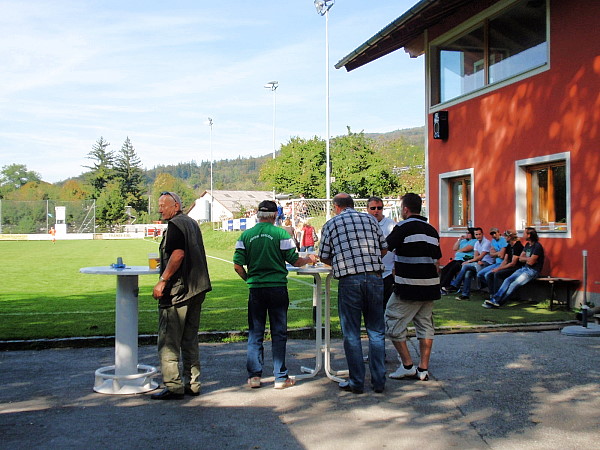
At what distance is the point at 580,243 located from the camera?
12531mm

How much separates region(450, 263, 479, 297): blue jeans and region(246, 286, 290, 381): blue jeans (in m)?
8.28

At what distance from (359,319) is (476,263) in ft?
27.8

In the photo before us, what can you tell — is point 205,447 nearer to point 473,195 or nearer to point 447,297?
point 447,297

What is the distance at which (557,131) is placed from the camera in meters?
13.2

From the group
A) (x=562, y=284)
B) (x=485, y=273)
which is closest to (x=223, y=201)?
(x=485, y=273)

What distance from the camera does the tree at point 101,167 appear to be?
116188 mm

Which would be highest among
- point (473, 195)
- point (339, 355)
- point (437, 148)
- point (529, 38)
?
point (529, 38)

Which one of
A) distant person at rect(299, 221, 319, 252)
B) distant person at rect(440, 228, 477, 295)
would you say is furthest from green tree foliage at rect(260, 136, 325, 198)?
distant person at rect(440, 228, 477, 295)

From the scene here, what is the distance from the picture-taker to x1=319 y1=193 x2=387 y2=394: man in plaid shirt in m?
6.64

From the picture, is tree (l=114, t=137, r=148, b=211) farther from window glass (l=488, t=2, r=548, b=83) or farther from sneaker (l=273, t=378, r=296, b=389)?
sneaker (l=273, t=378, r=296, b=389)

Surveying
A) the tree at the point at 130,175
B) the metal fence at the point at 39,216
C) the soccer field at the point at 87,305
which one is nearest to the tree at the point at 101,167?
the tree at the point at 130,175

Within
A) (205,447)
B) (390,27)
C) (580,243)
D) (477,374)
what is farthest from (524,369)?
(390,27)

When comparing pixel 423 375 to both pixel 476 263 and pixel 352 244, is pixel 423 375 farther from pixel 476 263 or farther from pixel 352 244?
pixel 476 263

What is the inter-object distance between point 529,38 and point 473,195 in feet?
12.4
